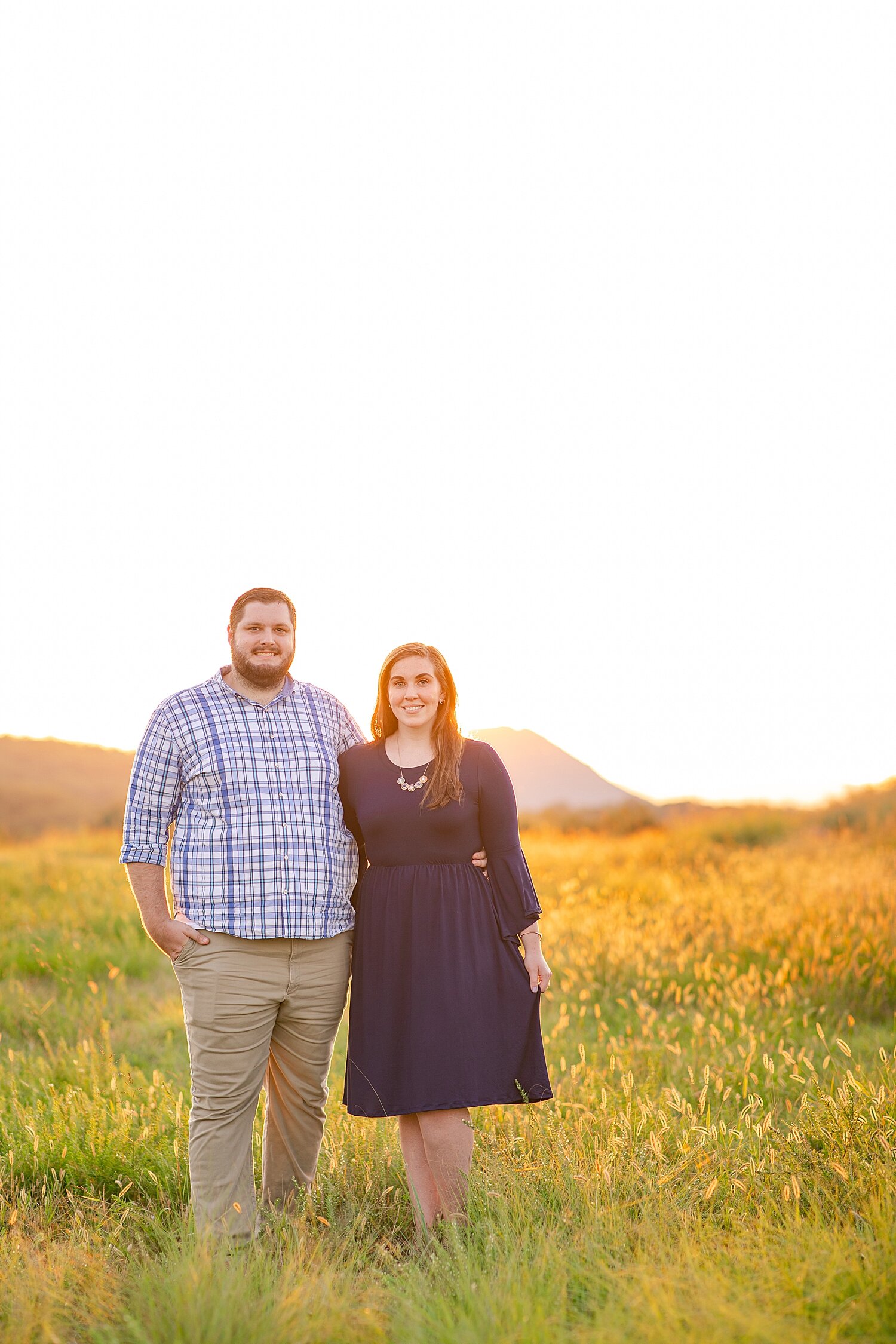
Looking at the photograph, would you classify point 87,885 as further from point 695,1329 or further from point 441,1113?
point 695,1329

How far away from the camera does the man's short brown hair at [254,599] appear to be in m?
4.30

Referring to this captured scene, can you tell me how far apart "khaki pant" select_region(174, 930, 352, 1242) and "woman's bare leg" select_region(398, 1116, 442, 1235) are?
0.41m

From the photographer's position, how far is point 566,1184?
3.71 meters

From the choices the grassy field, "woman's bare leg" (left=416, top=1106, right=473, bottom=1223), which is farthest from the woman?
the grassy field

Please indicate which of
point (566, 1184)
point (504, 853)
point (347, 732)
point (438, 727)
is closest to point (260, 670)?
point (347, 732)

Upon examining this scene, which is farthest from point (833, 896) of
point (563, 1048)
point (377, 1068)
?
point (377, 1068)

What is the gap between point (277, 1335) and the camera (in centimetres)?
271

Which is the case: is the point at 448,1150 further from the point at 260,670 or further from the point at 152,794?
the point at 260,670

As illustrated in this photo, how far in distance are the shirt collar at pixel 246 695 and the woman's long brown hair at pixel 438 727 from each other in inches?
15.9

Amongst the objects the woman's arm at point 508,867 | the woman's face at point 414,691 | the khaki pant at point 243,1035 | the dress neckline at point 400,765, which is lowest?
the khaki pant at point 243,1035

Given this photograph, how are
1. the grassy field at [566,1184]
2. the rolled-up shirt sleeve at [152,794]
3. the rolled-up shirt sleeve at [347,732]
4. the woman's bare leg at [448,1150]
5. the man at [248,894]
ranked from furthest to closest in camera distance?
the rolled-up shirt sleeve at [347,732], the rolled-up shirt sleeve at [152,794], the man at [248,894], the woman's bare leg at [448,1150], the grassy field at [566,1184]

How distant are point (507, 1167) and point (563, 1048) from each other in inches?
90.9

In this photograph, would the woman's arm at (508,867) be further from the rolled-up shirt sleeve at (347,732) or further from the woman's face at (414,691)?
the rolled-up shirt sleeve at (347,732)

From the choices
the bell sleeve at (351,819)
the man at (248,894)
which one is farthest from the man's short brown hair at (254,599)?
the bell sleeve at (351,819)
